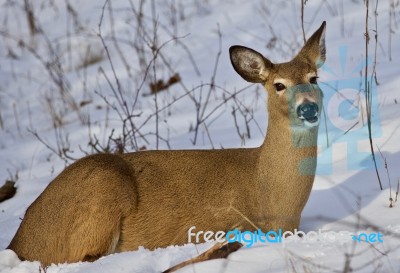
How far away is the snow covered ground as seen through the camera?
14.9ft

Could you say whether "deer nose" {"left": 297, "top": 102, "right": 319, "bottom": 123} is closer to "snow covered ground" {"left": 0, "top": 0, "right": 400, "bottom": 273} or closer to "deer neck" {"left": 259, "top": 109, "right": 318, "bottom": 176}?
"deer neck" {"left": 259, "top": 109, "right": 318, "bottom": 176}

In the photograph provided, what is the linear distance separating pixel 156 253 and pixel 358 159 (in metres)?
2.01

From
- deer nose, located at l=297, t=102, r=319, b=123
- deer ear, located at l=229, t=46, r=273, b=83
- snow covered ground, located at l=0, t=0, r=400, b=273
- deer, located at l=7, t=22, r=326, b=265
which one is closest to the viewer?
snow covered ground, located at l=0, t=0, r=400, b=273

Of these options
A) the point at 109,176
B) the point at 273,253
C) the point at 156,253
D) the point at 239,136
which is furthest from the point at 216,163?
the point at 239,136

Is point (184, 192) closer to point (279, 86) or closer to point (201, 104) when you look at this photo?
point (279, 86)

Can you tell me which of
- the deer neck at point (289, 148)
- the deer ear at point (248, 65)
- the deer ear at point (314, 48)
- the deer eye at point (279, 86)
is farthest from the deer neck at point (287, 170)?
the deer ear at point (314, 48)

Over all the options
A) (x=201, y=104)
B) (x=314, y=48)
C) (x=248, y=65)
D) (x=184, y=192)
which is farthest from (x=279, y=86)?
(x=201, y=104)

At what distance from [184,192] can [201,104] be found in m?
3.20

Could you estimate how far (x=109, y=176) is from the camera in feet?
17.5

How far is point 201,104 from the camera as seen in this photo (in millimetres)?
8516

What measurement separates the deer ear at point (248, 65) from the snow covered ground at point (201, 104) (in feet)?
2.64

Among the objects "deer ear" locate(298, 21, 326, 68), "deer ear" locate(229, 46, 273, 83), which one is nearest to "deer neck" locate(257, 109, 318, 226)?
"deer ear" locate(229, 46, 273, 83)

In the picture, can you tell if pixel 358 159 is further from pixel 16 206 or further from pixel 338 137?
pixel 16 206

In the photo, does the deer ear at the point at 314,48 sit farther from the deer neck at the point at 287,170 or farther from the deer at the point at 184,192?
the deer neck at the point at 287,170
